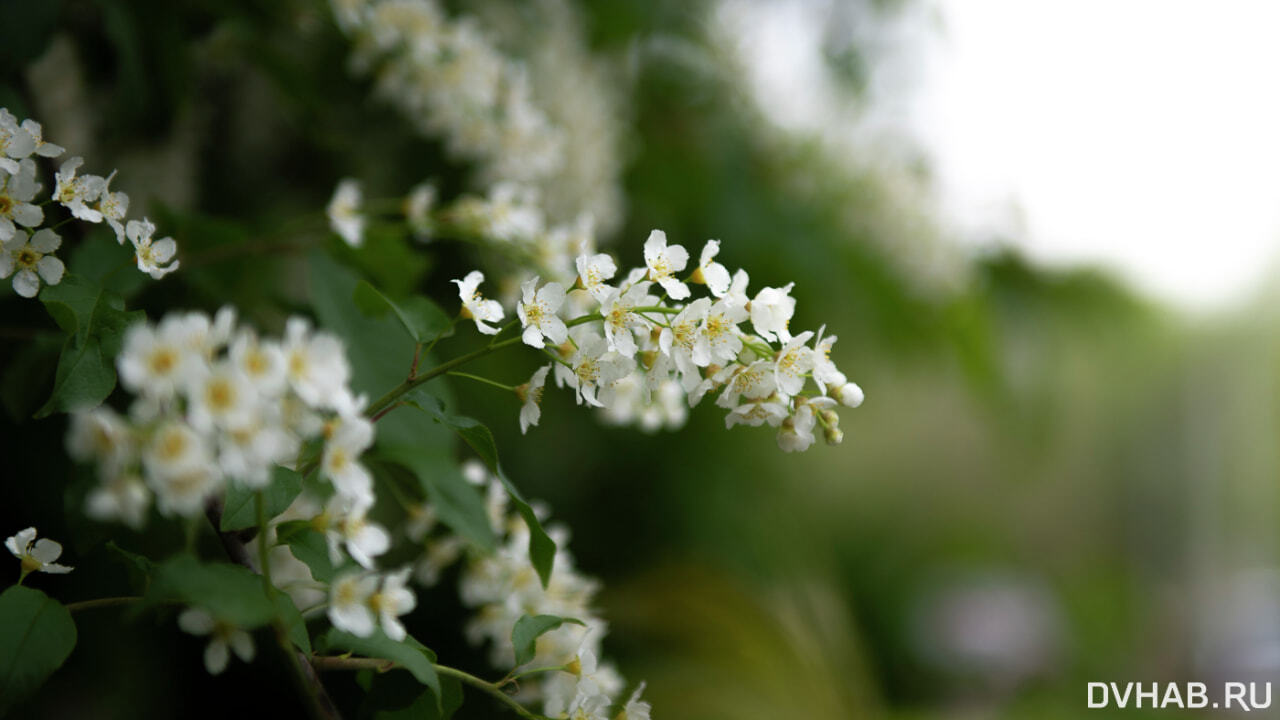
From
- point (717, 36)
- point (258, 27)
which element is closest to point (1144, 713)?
point (717, 36)

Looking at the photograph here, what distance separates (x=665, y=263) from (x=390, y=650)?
24cm

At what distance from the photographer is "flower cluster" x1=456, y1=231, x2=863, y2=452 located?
0.45m

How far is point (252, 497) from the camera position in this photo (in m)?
0.41

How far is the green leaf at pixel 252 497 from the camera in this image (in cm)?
40

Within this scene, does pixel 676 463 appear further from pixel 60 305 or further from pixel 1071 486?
pixel 1071 486

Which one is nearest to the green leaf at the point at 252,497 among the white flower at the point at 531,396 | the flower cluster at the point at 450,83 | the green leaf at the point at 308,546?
the green leaf at the point at 308,546

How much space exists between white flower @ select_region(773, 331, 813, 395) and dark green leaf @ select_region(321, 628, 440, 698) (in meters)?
0.23

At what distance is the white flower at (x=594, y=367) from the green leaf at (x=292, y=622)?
0.18 metres

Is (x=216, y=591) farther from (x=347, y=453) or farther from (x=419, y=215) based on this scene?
(x=419, y=215)

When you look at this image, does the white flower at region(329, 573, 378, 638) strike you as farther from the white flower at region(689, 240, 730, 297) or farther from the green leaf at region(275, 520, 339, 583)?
the white flower at region(689, 240, 730, 297)

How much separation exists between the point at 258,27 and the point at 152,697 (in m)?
0.70

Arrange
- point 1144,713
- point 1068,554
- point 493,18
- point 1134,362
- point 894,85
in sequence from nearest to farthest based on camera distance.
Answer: point 493,18 < point 894,85 < point 1144,713 < point 1134,362 < point 1068,554

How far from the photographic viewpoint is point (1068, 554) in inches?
236

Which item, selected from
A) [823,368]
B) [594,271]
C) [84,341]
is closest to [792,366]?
[823,368]
